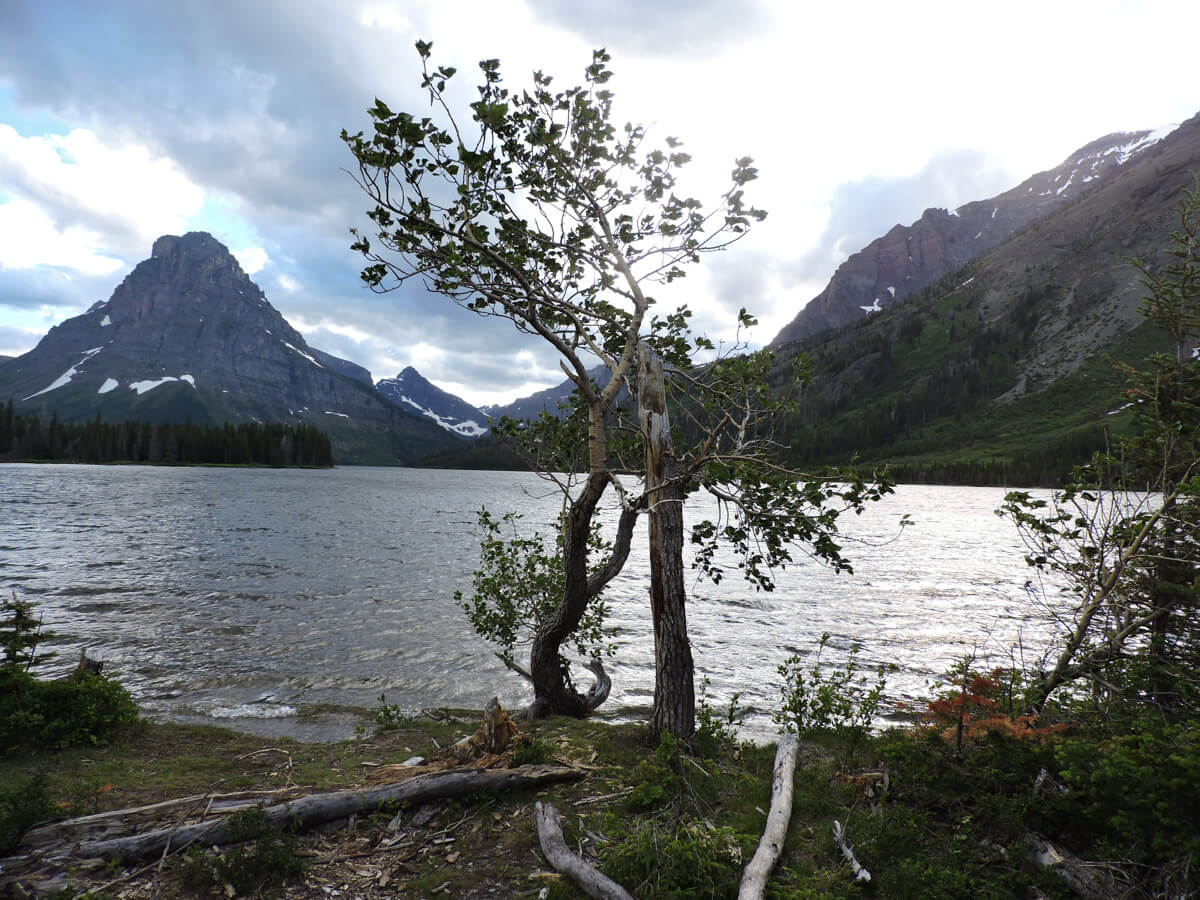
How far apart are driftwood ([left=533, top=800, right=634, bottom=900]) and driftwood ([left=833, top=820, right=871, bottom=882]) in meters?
2.58

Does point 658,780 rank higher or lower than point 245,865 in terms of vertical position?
higher

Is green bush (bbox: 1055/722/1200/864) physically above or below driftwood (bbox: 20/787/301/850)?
above

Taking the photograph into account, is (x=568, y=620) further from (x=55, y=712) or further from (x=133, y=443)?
(x=133, y=443)

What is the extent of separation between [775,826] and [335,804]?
6185 millimetres

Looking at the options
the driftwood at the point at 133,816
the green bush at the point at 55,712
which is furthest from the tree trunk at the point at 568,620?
the green bush at the point at 55,712

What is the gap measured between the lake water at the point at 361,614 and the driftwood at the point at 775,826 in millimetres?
3910

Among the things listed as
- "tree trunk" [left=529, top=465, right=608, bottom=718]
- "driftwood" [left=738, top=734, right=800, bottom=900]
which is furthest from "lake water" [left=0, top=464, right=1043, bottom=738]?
"driftwood" [left=738, top=734, right=800, bottom=900]

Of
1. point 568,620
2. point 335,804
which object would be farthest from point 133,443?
point 335,804

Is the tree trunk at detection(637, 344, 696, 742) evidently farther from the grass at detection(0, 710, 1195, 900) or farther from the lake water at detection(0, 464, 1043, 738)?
the lake water at detection(0, 464, 1043, 738)

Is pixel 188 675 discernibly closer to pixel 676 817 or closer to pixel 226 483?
pixel 676 817

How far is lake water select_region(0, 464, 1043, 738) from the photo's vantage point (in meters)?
19.7

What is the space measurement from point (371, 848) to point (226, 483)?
11853cm

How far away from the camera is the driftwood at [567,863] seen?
6.10m

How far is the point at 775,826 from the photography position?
7.42 meters
